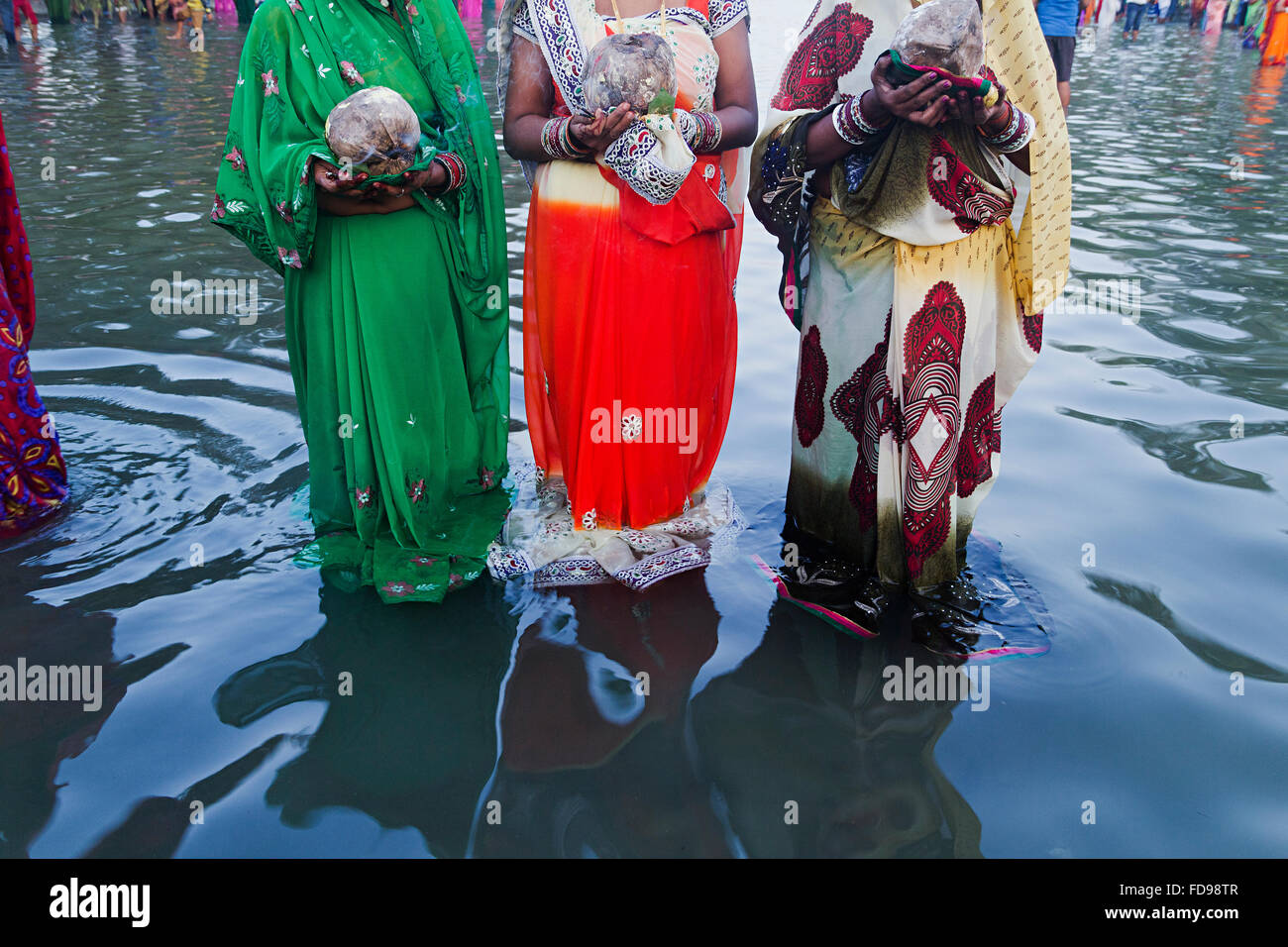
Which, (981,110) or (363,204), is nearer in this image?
(981,110)

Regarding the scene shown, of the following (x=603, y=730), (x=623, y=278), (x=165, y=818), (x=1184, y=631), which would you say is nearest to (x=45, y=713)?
(x=165, y=818)

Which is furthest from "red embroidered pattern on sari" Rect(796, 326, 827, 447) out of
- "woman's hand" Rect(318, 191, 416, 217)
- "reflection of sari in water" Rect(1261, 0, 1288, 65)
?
"reflection of sari in water" Rect(1261, 0, 1288, 65)

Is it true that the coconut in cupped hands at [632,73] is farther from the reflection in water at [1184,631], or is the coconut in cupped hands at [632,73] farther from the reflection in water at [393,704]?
the reflection in water at [1184,631]

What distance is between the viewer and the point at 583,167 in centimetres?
289

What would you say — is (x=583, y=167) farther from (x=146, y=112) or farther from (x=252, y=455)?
(x=146, y=112)

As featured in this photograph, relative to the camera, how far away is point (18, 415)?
129 inches

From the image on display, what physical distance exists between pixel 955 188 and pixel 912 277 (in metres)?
0.26

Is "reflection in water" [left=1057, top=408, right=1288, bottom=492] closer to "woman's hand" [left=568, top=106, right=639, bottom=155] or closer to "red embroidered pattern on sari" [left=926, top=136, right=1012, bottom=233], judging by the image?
"red embroidered pattern on sari" [left=926, top=136, right=1012, bottom=233]

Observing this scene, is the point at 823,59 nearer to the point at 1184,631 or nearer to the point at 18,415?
the point at 1184,631

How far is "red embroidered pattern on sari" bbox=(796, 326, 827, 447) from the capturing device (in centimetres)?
300

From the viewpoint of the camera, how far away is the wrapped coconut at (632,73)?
2535 mm

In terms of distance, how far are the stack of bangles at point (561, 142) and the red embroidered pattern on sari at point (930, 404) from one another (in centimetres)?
112
